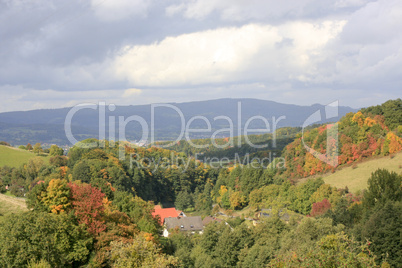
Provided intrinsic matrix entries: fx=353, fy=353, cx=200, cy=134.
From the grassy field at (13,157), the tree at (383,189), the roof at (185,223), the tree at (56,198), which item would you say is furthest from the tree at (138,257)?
the grassy field at (13,157)

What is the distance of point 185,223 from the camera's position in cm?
4941

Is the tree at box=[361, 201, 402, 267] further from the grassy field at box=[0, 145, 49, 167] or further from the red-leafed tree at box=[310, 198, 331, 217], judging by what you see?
the grassy field at box=[0, 145, 49, 167]

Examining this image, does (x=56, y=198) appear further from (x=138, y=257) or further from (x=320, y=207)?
(x=320, y=207)

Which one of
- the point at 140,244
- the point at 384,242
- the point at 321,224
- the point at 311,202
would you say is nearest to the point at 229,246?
the point at 321,224

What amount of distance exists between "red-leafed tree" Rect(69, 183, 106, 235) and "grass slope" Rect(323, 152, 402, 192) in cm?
3805

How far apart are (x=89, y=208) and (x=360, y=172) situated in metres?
45.5

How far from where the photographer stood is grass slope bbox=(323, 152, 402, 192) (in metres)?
50.1

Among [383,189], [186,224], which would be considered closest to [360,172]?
[383,189]

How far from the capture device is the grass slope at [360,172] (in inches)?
1971

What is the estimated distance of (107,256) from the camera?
1942 centimetres

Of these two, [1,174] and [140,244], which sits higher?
[140,244]

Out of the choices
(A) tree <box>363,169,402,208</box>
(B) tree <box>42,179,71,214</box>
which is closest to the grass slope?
(A) tree <box>363,169,402,208</box>

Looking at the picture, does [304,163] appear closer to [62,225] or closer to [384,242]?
[384,242]

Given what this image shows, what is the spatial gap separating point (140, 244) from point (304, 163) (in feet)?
192
